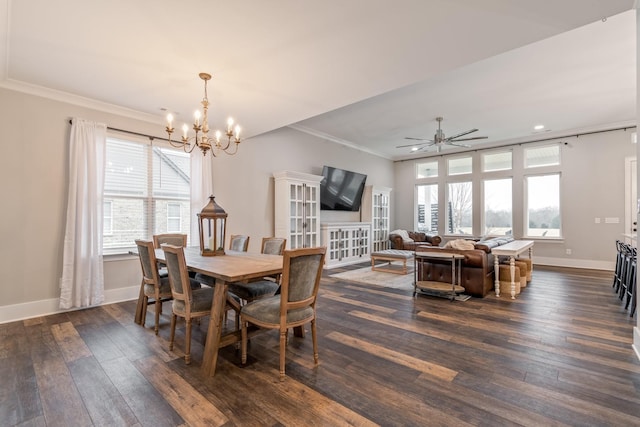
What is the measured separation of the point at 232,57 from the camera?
2.74 metres

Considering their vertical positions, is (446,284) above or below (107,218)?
below

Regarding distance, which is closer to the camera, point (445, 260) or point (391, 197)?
point (445, 260)

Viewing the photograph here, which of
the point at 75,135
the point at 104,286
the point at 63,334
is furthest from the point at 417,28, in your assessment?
the point at 104,286

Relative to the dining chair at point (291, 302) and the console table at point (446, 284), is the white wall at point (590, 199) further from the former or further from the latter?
the dining chair at point (291, 302)

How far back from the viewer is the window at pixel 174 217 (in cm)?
450

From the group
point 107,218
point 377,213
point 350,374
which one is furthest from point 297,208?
point 350,374

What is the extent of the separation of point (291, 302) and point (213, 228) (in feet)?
4.93

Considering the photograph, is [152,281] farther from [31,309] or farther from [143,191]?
[143,191]

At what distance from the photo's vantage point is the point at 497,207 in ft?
24.7

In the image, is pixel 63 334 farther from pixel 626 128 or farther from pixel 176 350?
pixel 626 128

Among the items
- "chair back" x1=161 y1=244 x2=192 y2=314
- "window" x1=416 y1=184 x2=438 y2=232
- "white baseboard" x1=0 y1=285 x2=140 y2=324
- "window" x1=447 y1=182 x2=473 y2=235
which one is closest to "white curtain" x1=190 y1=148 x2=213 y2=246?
"white baseboard" x1=0 y1=285 x2=140 y2=324

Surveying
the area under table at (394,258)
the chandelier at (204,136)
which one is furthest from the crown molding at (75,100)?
the area under table at (394,258)

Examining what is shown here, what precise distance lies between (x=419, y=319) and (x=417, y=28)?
2.86 metres

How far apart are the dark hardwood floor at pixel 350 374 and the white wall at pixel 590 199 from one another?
3.76 m
